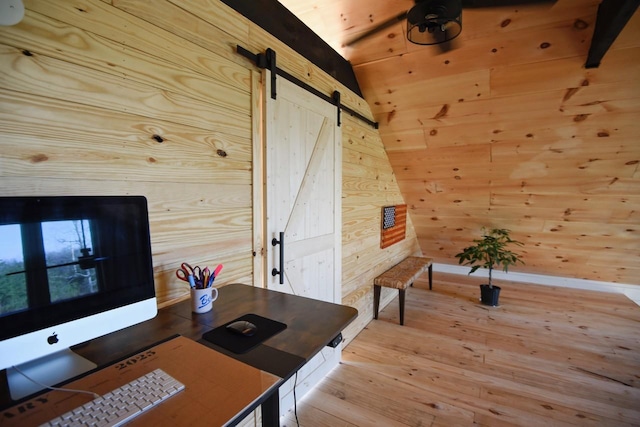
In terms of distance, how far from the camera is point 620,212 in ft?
10.6

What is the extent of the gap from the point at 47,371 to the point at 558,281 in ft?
18.0

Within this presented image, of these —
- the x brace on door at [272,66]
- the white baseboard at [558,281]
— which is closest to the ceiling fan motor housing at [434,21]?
the x brace on door at [272,66]

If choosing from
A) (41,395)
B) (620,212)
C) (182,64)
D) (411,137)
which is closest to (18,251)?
(41,395)

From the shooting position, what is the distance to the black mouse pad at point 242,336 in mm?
921

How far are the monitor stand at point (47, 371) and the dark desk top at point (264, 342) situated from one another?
18mm

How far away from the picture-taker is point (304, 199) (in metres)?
2.12

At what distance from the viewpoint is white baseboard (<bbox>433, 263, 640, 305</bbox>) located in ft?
12.9

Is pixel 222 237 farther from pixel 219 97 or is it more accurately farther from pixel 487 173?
pixel 487 173

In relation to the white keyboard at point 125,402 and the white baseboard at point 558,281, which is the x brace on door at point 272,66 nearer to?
the white keyboard at point 125,402

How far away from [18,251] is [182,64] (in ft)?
3.18

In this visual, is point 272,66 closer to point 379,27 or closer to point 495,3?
point 379,27

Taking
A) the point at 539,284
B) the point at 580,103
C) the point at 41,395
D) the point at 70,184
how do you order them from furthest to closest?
the point at 539,284
the point at 580,103
the point at 70,184
the point at 41,395

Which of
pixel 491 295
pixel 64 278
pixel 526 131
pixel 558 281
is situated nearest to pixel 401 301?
pixel 491 295

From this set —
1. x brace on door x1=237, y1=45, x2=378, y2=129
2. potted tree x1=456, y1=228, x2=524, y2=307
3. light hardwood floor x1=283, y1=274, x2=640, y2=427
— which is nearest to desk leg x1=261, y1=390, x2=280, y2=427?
light hardwood floor x1=283, y1=274, x2=640, y2=427
